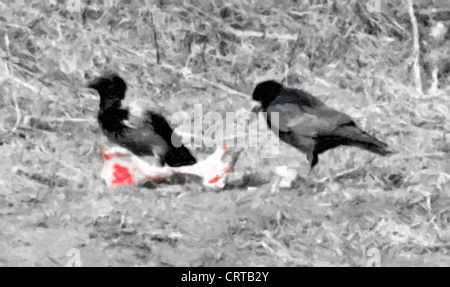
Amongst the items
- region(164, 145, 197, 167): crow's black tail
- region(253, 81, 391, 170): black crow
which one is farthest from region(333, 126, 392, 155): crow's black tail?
region(164, 145, 197, 167): crow's black tail

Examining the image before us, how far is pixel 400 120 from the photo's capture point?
233 centimetres

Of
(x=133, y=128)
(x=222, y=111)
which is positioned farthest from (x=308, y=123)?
(x=133, y=128)

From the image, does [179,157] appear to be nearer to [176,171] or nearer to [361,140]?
[176,171]

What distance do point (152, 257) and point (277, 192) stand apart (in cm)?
59

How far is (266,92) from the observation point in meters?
2.34

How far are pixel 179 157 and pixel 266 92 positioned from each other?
1.47ft

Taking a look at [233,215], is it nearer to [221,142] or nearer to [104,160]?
[221,142]


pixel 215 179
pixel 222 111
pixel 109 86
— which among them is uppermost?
pixel 109 86

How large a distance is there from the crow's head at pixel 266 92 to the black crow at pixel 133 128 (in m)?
0.37

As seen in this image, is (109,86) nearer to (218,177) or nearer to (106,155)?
(106,155)

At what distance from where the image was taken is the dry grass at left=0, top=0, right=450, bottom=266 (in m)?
2.33

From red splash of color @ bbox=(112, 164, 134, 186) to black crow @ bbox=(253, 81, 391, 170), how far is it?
0.61 metres

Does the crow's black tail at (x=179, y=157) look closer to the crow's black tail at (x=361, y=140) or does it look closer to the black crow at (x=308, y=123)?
the black crow at (x=308, y=123)

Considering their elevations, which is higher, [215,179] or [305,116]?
[305,116]
